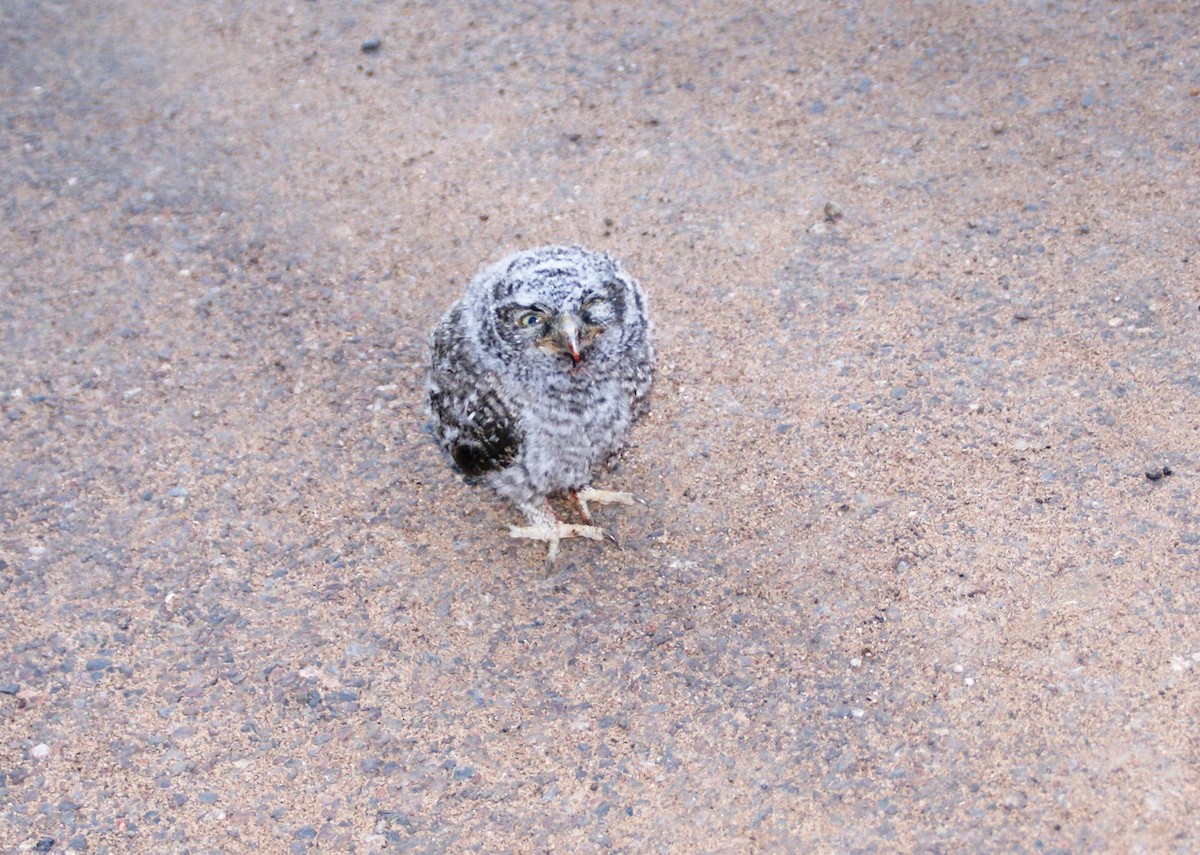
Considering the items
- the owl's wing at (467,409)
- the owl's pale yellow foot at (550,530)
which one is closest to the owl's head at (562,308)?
the owl's wing at (467,409)

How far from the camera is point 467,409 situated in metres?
4.72

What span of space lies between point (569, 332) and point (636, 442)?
3.54 ft

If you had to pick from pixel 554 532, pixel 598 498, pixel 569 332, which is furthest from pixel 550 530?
pixel 569 332

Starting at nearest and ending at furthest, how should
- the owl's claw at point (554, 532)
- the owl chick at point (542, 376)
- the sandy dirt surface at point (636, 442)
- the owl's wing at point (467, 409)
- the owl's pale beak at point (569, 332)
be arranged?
the sandy dirt surface at point (636, 442) < the owl's pale beak at point (569, 332) < the owl chick at point (542, 376) < the owl's wing at point (467, 409) < the owl's claw at point (554, 532)

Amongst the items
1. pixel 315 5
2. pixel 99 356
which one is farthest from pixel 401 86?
pixel 99 356

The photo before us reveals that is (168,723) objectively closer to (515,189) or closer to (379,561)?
(379,561)

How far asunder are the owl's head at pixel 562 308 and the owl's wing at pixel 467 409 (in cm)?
20

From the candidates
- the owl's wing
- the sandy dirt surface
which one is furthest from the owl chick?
the sandy dirt surface

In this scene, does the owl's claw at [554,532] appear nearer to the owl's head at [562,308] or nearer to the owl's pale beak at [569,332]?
the owl's head at [562,308]

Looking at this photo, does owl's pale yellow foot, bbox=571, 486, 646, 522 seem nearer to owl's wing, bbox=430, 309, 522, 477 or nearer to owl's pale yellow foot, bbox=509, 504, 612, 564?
owl's pale yellow foot, bbox=509, 504, 612, 564

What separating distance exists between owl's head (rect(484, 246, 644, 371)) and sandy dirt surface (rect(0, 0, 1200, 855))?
0.78 metres

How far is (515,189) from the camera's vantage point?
6.60 meters

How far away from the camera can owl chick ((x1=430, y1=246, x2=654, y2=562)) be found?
174 inches

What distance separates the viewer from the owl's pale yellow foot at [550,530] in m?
4.88
